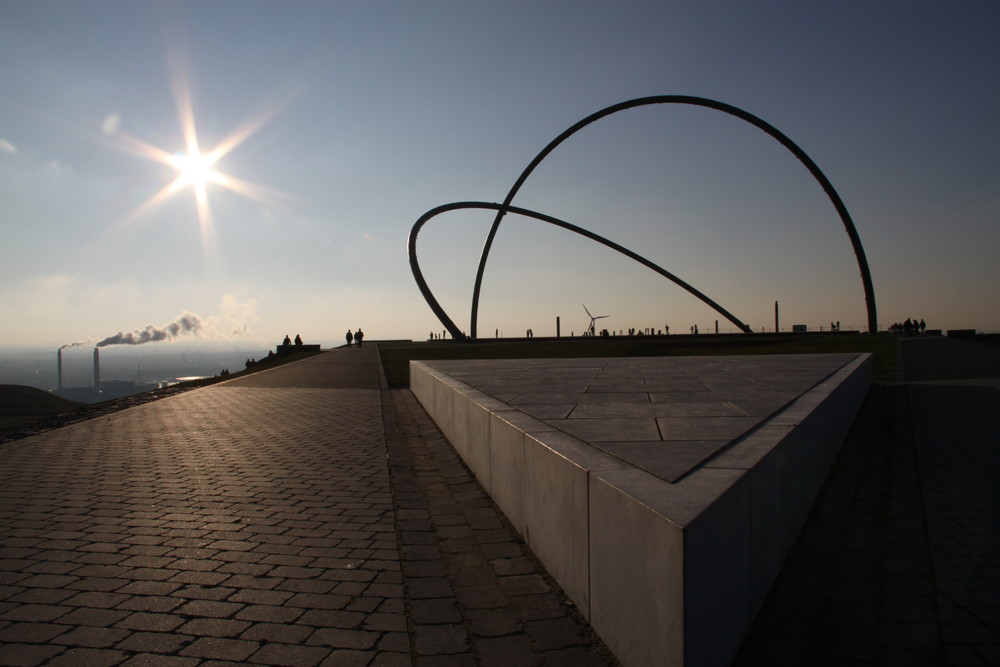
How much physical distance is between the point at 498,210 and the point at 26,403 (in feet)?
130

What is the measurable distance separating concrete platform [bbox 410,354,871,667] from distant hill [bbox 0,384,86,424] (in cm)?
1877

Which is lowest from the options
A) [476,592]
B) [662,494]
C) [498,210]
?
[476,592]

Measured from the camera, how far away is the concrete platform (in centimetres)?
252

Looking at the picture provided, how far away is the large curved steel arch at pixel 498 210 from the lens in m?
50.3

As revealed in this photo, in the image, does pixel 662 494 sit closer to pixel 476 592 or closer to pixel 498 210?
pixel 476 592

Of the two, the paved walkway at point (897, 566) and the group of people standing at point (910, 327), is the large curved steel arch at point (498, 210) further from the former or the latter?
the paved walkway at point (897, 566)

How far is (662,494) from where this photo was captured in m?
2.84

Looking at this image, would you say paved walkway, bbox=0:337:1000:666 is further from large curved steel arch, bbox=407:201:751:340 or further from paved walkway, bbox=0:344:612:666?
large curved steel arch, bbox=407:201:751:340

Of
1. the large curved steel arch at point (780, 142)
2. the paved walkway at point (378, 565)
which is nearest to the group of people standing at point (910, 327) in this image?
the large curved steel arch at point (780, 142)

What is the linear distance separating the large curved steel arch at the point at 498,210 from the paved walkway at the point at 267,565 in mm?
42343

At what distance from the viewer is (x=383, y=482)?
643cm

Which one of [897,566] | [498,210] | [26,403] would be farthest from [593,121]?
[897,566]

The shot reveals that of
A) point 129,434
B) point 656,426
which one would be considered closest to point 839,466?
point 656,426

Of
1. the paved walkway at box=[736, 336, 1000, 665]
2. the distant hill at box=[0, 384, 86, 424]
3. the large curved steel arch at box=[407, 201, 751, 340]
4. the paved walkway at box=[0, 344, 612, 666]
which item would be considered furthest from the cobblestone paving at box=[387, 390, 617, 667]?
the large curved steel arch at box=[407, 201, 751, 340]
